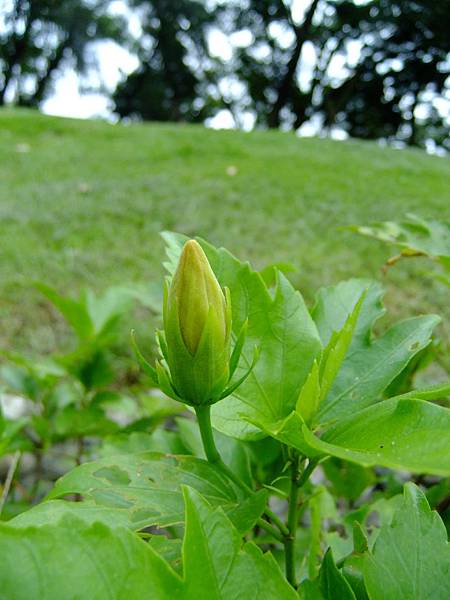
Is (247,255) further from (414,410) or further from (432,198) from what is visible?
(414,410)

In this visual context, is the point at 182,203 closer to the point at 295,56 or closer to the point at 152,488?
the point at 152,488

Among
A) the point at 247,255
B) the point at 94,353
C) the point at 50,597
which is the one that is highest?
the point at 50,597

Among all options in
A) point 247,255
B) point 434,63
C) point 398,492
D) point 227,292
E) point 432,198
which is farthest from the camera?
point 434,63

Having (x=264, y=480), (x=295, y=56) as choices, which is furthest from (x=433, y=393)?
(x=295, y=56)

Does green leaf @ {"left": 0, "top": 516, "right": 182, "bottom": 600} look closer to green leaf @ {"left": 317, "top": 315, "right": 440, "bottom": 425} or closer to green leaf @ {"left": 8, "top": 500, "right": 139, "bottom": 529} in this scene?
green leaf @ {"left": 8, "top": 500, "right": 139, "bottom": 529}

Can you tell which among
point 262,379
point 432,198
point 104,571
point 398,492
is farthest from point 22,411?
point 432,198

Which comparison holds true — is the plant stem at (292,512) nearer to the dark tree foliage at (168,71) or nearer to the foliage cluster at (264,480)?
the foliage cluster at (264,480)
